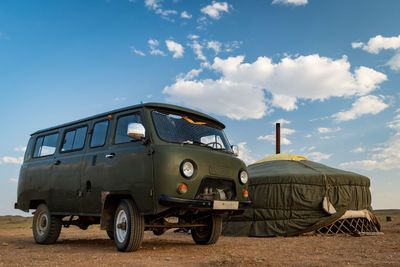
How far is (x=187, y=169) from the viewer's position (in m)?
6.54

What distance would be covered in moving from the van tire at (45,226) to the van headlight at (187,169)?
13.0 feet

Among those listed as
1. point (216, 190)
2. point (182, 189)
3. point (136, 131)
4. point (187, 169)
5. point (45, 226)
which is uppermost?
point (136, 131)

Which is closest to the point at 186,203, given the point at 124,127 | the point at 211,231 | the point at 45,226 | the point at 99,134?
the point at 124,127

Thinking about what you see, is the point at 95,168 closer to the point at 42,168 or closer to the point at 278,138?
the point at 42,168

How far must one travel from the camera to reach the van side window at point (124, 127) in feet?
23.3

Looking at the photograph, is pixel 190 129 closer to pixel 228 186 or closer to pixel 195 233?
pixel 228 186

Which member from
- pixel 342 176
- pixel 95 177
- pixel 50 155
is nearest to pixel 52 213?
pixel 50 155

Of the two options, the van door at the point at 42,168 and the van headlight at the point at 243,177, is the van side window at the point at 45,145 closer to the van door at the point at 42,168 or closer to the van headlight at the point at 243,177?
the van door at the point at 42,168

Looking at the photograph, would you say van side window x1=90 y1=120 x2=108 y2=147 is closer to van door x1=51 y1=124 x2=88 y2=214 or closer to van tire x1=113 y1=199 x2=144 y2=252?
van door x1=51 y1=124 x2=88 y2=214

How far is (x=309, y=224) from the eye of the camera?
1187 cm

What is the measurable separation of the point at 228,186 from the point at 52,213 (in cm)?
415

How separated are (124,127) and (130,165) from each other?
0.85 m

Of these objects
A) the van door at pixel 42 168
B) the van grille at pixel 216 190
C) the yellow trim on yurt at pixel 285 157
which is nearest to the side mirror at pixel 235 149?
the van grille at pixel 216 190

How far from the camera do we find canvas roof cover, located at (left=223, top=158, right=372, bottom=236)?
39.4ft
